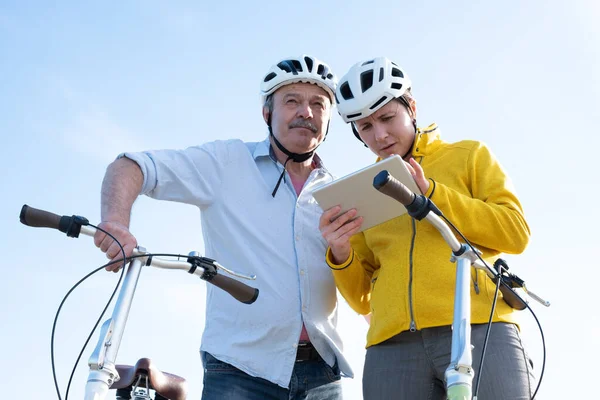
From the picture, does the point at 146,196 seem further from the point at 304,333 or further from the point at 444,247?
the point at 444,247

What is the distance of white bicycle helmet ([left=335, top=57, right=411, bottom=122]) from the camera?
5.32 m

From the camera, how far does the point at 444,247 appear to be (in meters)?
4.66

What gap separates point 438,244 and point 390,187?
55.9 inches

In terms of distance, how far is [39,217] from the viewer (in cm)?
358

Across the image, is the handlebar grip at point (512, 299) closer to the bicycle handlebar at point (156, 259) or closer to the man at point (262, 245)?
the bicycle handlebar at point (156, 259)

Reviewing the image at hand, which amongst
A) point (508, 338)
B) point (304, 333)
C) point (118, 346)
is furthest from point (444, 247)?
point (118, 346)

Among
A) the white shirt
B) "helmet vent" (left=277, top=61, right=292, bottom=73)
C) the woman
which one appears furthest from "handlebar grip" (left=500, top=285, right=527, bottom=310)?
"helmet vent" (left=277, top=61, right=292, bottom=73)

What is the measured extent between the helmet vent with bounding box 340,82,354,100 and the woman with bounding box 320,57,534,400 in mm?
77

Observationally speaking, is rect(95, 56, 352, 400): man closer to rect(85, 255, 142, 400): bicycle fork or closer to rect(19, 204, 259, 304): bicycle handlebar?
rect(19, 204, 259, 304): bicycle handlebar

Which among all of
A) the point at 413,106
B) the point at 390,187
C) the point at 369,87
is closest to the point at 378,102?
the point at 369,87

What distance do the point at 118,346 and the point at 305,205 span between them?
9.61ft

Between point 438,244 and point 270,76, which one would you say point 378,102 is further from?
point 270,76

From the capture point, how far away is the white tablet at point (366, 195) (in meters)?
4.24

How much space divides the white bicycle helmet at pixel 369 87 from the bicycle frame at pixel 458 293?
5.98ft
